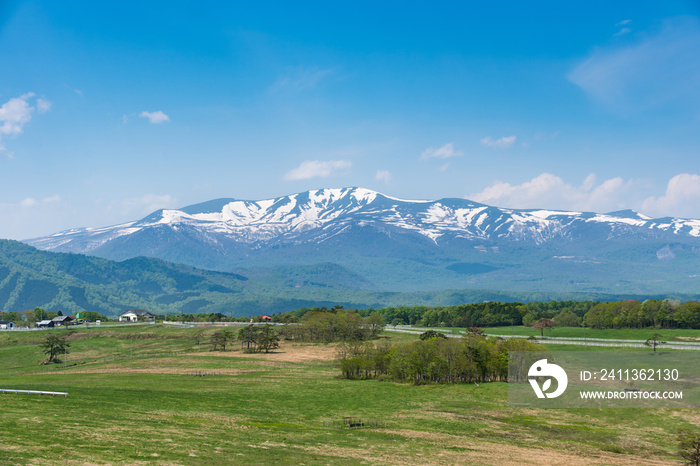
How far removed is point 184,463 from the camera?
3912 cm

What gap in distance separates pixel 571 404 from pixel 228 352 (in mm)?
92889

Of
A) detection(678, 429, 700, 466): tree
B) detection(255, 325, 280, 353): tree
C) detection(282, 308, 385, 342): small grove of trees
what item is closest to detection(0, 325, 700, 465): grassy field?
detection(678, 429, 700, 466): tree

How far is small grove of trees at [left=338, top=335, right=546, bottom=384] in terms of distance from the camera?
92062 mm

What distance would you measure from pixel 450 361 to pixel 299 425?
42.3 metres

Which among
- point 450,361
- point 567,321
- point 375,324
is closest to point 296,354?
point 375,324

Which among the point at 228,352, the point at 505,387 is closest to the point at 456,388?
the point at 505,387

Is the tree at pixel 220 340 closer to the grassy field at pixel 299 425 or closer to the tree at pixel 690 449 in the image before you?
the grassy field at pixel 299 425

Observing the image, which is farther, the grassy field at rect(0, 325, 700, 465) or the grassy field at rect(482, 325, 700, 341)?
the grassy field at rect(482, 325, 700, 341)

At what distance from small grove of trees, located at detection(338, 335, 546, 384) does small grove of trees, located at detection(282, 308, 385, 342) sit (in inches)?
2461

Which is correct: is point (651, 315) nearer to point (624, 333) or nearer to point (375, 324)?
point (624, 333)

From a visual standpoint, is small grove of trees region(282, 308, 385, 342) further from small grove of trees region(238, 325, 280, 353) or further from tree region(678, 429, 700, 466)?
tree region(678, 429, 700, 466)

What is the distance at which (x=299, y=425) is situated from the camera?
57344mm

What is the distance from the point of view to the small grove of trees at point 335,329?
16575cm

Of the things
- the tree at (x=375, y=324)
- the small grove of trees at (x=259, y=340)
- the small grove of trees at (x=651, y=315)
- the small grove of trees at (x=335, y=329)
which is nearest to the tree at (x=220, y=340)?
the small grove of trees at (x=259, y=340)
